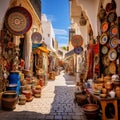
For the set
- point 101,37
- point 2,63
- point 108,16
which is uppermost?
point 108,16

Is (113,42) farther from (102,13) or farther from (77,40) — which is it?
(77,40)

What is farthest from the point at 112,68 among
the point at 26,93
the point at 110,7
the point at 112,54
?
the point at 26,93

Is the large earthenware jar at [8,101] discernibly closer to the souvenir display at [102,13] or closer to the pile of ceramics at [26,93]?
the pile of ceramics at [26,93]

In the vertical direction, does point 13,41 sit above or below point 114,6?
below

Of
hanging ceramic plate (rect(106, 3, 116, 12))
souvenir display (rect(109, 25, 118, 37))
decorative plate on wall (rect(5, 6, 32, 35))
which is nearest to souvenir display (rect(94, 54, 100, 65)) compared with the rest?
souvenir display (rect(109, 25, 118, 37))

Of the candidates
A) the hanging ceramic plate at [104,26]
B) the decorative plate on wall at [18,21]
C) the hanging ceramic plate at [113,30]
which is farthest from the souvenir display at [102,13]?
the decorative plate on wall at [18,21]

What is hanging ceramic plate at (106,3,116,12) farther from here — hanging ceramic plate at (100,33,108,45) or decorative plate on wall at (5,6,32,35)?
decorative plate on wall at (5,6,32,35)

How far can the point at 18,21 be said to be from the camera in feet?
20.6

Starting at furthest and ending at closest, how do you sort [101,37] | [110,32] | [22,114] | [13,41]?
[13,41]
[101,37]
[110,32]
[22,114]

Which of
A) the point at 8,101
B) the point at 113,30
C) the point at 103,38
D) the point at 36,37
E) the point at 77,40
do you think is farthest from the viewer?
the point at 36,37

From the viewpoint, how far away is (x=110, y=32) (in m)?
6.21

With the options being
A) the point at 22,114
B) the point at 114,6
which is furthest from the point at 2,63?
the point at 114,6

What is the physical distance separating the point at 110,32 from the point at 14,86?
3756mm

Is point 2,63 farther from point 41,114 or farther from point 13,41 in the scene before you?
point 41,114
